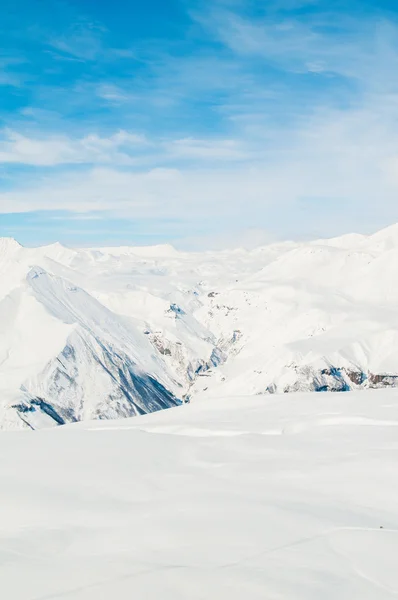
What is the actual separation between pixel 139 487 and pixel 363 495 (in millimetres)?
6146

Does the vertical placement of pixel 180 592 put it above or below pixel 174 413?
above

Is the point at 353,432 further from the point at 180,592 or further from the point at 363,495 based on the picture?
the point at 180,592

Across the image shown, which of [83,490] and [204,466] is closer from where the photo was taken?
[83,490]

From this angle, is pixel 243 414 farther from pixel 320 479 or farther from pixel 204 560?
pixel 204 560

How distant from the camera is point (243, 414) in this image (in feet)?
109

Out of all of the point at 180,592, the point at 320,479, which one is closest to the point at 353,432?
the point at 320,479

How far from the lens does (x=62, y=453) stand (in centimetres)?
2142

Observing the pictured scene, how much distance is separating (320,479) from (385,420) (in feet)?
34.0

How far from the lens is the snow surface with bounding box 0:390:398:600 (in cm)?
984

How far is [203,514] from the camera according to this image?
13.9 metres

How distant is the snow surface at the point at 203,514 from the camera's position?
9.84m

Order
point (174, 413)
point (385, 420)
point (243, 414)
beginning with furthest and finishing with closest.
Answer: point (174, 413) < point (243, 414) < point (385, 420)

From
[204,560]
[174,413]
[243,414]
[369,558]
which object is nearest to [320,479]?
[369,558]

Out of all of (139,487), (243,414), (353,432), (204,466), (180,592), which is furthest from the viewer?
(243,414)
